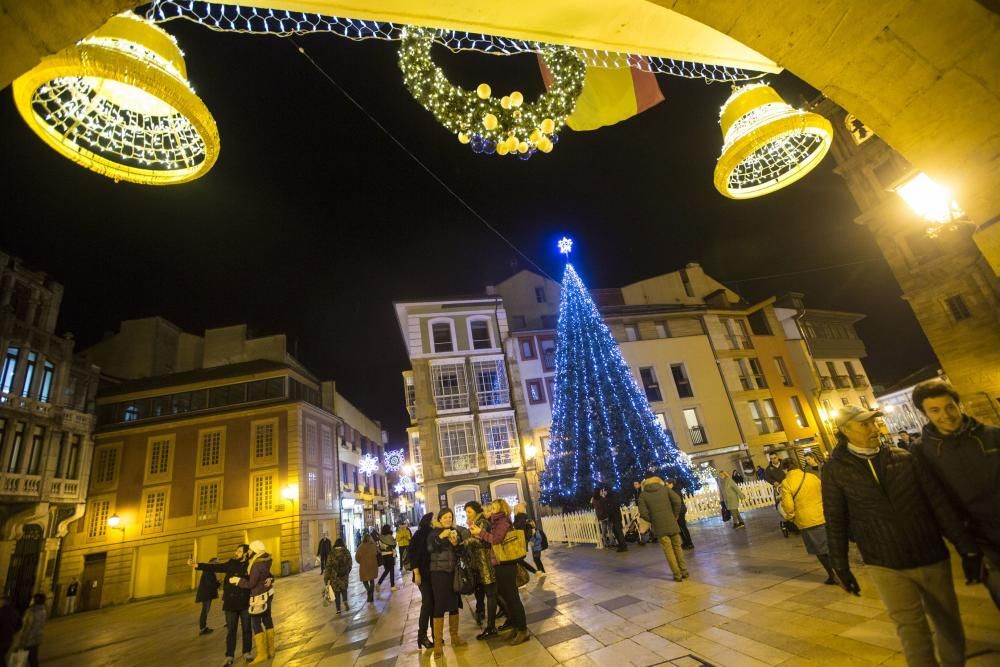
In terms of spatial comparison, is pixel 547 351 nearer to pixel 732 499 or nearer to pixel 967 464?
pixel 732 499

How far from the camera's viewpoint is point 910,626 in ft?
8.90

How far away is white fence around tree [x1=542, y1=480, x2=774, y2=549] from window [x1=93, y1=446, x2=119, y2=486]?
958 inches

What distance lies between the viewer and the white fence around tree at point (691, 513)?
13.8 metres

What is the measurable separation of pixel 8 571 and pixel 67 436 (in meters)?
6.16

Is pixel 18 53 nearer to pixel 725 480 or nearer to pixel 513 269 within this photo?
pixel 725 480

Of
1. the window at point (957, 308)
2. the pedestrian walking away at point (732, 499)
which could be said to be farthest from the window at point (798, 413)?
the pedestrian walking away at point (732, 499)

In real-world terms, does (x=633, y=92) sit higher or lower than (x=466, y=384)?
lower

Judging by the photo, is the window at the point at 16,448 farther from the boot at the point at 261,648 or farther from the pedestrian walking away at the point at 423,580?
the pedestrian walking away at the point at 423,580

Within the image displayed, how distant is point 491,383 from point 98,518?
22.1 metres

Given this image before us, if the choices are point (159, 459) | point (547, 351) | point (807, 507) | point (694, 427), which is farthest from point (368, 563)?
point (694, 427)

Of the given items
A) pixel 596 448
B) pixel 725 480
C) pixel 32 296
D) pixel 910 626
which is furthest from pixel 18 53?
pixel 32 296

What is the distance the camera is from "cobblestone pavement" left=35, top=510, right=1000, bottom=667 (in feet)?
12.7

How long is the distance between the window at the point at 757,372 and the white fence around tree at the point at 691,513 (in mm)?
14813

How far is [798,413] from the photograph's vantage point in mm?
29359
